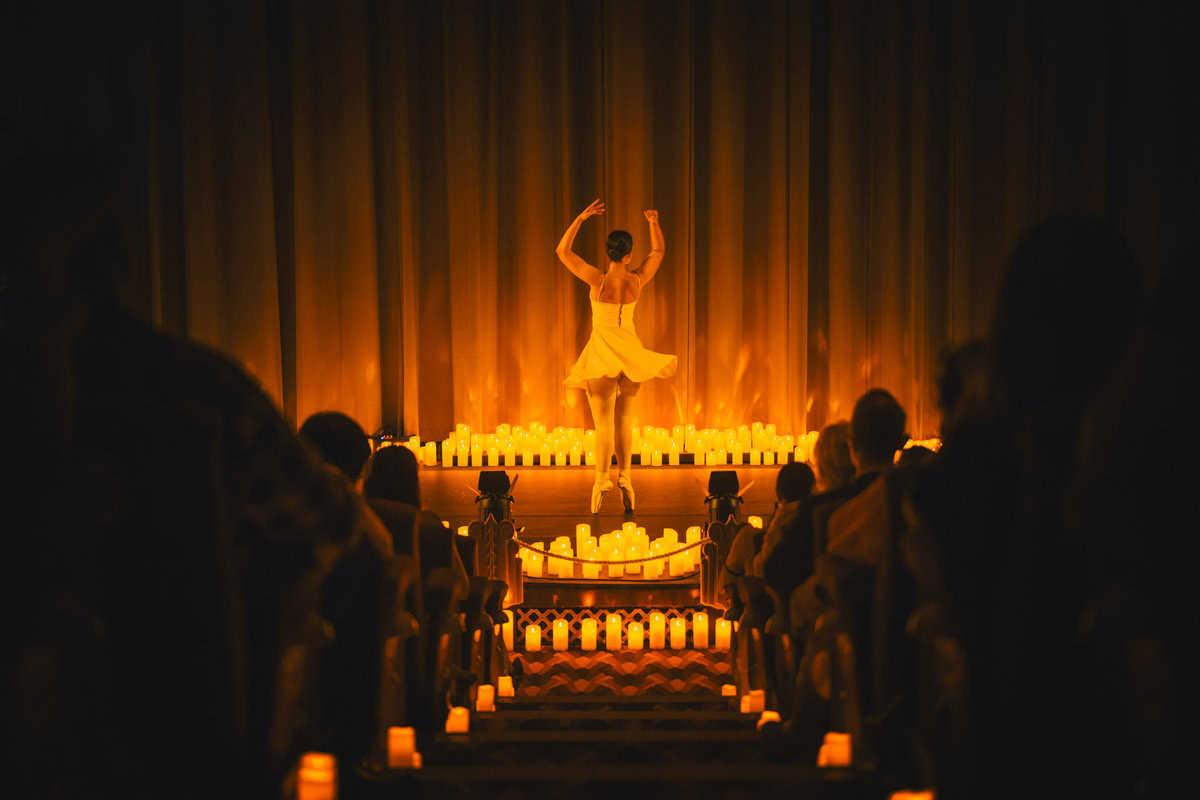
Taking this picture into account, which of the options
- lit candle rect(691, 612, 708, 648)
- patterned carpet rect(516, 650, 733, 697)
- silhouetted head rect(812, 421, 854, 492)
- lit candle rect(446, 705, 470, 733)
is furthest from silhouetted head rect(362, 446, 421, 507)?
lit candle rect(691, 612, 708, 648)

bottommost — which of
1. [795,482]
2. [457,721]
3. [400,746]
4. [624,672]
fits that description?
[624,672]

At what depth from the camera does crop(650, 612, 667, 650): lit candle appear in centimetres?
529

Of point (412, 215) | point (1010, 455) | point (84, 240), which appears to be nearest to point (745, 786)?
point (1010, 455)

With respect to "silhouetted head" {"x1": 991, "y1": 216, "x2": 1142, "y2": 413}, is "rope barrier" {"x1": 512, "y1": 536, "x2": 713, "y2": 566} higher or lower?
lower

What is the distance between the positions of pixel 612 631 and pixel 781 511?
2016 millimetres

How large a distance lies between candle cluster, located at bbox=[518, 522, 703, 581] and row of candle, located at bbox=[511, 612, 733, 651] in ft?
1.53

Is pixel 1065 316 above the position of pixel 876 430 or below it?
above

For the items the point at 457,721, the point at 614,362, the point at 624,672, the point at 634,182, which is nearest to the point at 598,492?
the point at 614,362

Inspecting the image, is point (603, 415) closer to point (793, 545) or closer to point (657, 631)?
point (657, 631)

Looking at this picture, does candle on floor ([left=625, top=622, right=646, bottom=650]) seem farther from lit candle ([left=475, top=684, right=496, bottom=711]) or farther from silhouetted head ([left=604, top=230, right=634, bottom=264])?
silhouetted head ([left=604, top=230, right=634, bottom=264])

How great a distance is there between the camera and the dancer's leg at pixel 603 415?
7492mm

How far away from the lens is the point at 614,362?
7398 millimetres

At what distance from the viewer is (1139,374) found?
1407 millimetres

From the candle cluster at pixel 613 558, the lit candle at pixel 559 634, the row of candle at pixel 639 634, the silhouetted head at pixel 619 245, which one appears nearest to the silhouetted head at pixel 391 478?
the row of candle at pixel 639 634
